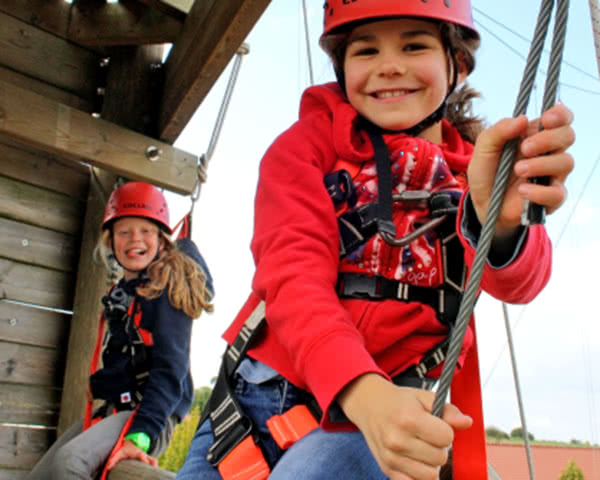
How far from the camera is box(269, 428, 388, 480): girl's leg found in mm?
1020

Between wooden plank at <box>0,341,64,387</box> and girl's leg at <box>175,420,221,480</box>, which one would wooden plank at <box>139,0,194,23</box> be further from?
girl's leg at <box>175,420,221,480</box>

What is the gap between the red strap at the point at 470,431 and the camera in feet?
3.75

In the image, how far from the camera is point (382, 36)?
1269mm

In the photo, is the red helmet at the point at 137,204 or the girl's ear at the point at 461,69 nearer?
the girl's ear at the point at 461,69

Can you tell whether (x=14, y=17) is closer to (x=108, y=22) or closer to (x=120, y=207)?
(x=108, y=22)

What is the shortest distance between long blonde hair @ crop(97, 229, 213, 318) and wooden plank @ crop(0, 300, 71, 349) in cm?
80

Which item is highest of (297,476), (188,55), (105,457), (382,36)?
(188,55)

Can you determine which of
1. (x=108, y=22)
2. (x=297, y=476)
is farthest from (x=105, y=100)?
(x=297, y=476)

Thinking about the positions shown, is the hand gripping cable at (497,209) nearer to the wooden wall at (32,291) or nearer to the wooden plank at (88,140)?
the wooden plank at (88,140)

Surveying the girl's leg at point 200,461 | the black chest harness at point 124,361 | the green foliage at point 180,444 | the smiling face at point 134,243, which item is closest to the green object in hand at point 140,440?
the black chest harness at point 124,361

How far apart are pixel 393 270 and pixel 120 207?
2.36 meters

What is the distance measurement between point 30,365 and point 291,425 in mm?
2750

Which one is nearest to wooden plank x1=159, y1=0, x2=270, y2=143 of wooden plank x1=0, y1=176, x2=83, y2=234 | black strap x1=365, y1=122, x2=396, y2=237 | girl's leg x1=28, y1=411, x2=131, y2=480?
wooden plank x1=0, y1=176, x2=83, y2=234

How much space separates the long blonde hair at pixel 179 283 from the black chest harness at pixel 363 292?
1.71m
